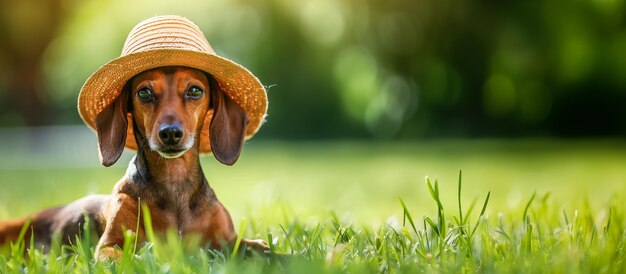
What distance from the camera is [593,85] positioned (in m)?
21.0

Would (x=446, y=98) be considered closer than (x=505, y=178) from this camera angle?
No

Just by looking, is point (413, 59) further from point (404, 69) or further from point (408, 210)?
point (408, 210)

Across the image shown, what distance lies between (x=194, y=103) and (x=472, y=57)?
19215 mm

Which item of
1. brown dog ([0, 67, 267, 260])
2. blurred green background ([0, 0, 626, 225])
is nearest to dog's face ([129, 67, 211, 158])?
brown dog ([0, 67, 267, 260])

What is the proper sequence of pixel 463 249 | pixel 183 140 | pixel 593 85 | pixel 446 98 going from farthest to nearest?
pixel 446 98 → pixel 593 85 → pixel 183 140 → pixel 463 249

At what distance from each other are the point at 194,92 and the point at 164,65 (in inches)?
6.5

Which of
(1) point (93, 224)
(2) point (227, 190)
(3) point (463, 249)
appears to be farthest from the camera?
(2) point (227, 190)

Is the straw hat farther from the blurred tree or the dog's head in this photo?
the blurred tree

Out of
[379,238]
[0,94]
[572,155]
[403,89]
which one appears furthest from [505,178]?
[0,94]

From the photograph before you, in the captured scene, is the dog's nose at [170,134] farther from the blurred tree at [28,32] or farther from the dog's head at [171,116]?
the blurred tree at [28,32]

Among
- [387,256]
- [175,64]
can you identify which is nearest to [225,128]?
[175,64]

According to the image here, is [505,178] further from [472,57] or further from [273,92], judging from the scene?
[273,92]

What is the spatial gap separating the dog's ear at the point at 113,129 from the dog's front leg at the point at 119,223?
0.19 m

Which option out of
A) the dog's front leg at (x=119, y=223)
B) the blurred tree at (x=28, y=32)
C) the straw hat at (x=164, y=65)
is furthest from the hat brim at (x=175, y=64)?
the blurred tree at (x=28, y=32)
